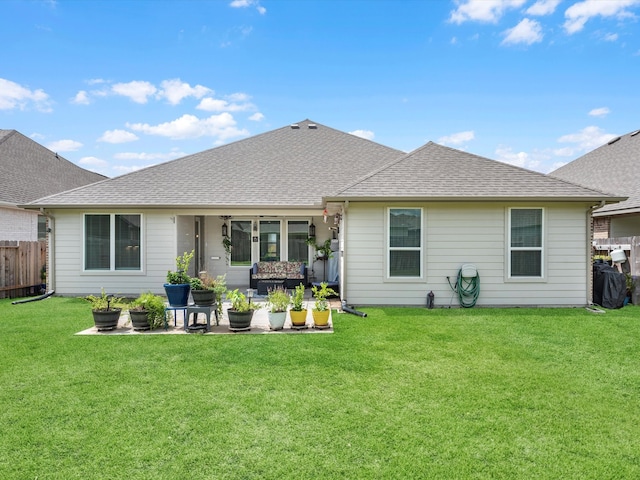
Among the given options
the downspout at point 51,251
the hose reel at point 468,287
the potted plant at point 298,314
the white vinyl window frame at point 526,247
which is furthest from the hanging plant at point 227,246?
the white vinyl window frame at point 526,247

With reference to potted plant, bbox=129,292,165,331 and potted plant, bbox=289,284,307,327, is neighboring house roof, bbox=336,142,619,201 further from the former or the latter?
potted plant, bbox=129,292,165,331

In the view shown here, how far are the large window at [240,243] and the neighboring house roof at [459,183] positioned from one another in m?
4.96

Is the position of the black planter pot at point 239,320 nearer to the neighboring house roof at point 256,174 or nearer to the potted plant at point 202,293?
the potted plant at point 202,293

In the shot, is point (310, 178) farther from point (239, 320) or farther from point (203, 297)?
point (239, 320)

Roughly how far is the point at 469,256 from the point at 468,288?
68cm

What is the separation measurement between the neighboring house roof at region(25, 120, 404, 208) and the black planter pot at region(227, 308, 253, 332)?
409cm

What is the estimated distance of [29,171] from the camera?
15.5 m

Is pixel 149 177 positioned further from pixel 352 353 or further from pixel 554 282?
pixel 554 282

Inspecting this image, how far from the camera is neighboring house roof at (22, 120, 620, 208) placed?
27.8ft

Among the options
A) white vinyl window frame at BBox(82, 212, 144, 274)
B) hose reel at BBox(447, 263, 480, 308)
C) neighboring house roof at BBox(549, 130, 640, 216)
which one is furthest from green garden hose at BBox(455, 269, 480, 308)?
white vinyl window frame at BBox(82, 212, 144, 274)

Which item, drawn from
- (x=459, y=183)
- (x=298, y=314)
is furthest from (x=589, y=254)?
(x=298, y=314)

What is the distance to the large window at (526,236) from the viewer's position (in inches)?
339

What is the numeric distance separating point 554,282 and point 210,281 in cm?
716

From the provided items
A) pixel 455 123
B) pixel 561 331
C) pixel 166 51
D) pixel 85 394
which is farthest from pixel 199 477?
pixel 455 123
